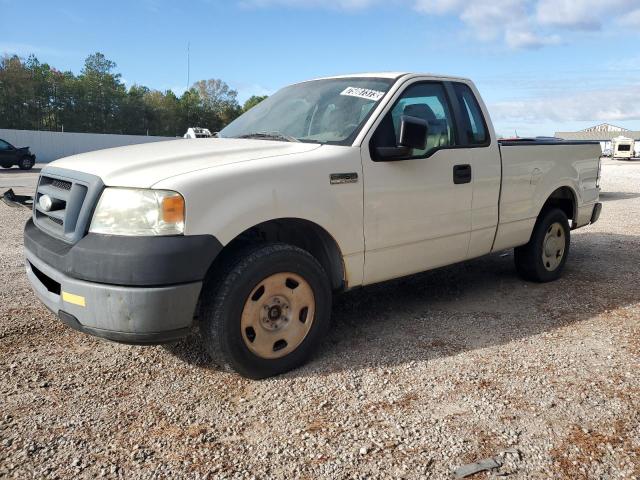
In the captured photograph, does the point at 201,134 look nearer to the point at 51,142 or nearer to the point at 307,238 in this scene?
the point at 307,238

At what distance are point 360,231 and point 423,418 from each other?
1260 millimetres

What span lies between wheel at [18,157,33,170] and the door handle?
1015 inches

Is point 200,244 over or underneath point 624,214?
over

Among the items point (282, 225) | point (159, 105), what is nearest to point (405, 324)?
point (282, 225)

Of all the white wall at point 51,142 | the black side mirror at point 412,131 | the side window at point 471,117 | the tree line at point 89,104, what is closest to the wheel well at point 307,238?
the black side mirror at point 412,131

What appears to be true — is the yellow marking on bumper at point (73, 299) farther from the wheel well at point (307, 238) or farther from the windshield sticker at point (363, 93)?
the windshield sticker at point (363, 93)

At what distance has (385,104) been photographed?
12.5 ft

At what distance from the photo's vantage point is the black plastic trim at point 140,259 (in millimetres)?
2748

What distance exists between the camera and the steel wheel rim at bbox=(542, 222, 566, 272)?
5453 mm

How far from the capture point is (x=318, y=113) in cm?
402

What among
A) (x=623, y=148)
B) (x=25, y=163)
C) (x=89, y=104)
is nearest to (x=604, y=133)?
(x=623, y=148)

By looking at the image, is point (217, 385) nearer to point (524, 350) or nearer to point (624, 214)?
point (524, 350)

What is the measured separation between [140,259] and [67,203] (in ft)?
2.29

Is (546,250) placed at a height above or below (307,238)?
below
